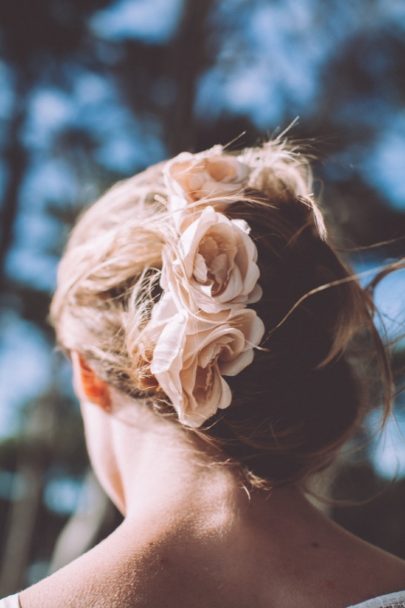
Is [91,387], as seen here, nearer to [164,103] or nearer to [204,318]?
[204,318]

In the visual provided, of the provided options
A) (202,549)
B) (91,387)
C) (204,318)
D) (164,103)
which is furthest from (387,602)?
(164,103)

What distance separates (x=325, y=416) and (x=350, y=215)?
348 centimetres

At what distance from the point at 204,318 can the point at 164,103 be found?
4.61 meters

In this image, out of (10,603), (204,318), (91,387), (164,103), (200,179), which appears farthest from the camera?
(164,103)

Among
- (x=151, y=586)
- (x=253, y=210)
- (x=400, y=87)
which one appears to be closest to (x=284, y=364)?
(x=253, y=210)

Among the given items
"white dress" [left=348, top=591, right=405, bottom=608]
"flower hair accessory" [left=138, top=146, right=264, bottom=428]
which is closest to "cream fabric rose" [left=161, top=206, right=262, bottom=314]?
"flower hair accessory" [left=138, top=146, right=264, bottom=428]

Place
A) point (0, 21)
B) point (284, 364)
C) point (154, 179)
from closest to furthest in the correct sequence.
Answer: point (284, 364) → point (154, 179) → point (0, 21)

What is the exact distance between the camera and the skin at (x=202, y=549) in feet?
3.89

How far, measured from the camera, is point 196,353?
49.4 inches

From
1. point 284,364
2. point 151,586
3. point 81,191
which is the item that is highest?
point 81,191

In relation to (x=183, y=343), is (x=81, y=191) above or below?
above

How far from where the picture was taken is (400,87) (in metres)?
4.72

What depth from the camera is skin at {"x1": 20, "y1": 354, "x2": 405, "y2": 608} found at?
1.18 meters

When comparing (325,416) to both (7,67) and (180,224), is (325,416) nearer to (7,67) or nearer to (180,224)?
(180,224)
